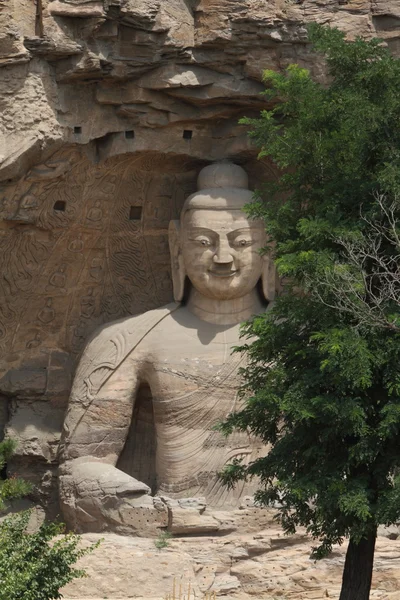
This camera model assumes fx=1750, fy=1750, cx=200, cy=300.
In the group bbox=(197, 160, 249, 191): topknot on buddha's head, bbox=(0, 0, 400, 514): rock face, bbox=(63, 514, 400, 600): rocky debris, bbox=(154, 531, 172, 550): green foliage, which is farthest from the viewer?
bbox=(197, 160, 249, 191): topknot on buddha's head

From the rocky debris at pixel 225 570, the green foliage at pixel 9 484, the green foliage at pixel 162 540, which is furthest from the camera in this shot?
the green foliage at pixel 162 540

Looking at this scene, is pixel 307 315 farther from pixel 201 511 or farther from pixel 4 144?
pixel 4 144

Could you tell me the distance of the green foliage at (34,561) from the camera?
1403cm

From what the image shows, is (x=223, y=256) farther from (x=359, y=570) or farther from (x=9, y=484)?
(x=359, y=570)

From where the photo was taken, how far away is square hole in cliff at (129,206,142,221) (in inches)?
765

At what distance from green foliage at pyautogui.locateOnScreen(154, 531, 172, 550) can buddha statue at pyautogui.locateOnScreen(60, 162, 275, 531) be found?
0.89m

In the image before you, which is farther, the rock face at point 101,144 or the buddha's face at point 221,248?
the buddha's face at point 221,248

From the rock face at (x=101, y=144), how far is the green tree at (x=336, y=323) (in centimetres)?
308

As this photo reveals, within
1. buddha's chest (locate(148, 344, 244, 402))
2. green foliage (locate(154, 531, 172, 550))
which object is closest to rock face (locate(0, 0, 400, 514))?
buddha's chest (locate(148, 344, 244, 402))

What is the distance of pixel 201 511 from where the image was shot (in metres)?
17.6

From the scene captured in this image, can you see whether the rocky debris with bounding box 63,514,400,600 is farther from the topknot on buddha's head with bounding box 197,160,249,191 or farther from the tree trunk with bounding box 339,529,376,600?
the topknot on buddha's head with bounding box 197,160,249,191

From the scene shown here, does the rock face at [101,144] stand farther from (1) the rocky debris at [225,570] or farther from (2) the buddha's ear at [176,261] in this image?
(1) the rocky debris at [225,570]

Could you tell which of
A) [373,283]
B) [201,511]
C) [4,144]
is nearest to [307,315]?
[373,283]

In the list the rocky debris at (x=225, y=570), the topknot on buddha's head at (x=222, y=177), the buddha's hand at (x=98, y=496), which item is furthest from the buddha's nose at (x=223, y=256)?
the rocky debris at (x=225, y=570)
